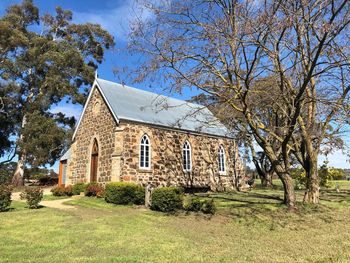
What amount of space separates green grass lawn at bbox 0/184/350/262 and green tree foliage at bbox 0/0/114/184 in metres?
20.7

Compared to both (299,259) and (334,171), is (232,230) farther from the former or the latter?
(334,171)

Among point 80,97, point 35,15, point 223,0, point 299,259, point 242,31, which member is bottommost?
point 299,259

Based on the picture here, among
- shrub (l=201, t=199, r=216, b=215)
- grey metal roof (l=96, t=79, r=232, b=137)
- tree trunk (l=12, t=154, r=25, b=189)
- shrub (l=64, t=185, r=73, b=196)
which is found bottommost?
shrub (l=201, t=199, r=216, b=215)

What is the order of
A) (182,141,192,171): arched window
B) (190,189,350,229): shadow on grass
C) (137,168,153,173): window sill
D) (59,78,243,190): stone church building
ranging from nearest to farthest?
(190,189,350,229): shadow on grass
(59,78,243,190): stone church building
(137,168,153,173): window sill
(182,141,192,171): arched window

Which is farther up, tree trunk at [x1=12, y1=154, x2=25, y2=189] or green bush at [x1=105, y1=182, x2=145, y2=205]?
tree trunk at [x1=12, y1=154, x2=25, y2=189]

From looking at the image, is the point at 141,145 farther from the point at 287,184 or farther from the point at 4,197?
the point at 287,184

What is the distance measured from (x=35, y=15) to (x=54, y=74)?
894 cm

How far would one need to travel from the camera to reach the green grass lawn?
7.46m

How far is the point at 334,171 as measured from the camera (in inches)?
1156

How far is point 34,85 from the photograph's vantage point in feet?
122

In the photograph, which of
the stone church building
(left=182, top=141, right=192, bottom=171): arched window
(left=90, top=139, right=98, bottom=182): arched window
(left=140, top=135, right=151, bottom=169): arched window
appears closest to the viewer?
the stone church building

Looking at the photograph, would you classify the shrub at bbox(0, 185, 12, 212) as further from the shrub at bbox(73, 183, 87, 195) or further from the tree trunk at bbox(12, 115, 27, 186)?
the tree trunk at bbox(12, 115, 27, 186)

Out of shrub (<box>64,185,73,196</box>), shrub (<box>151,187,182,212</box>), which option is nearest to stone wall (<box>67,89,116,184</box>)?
shrub (<box>64,185,73,196</box>)

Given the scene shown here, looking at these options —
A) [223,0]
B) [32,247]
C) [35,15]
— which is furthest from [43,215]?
[35,15]
